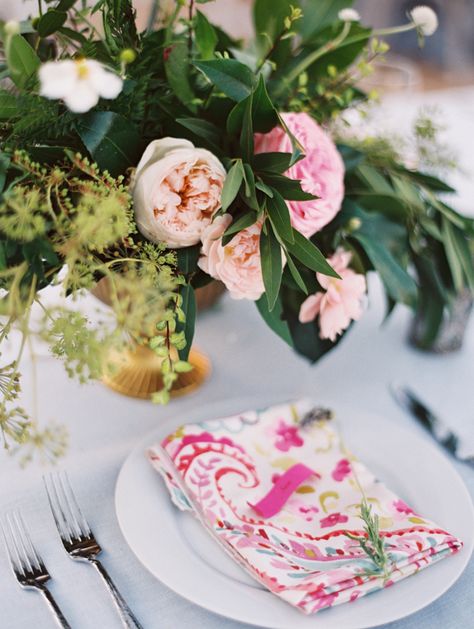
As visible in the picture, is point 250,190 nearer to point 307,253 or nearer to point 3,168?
point 307,253

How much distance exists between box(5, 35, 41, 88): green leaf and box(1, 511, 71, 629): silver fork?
0.39 m

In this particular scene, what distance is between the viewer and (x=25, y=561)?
0.58 meters

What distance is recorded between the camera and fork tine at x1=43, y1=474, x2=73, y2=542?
62cm

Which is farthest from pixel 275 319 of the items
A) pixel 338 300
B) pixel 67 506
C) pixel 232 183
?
pixel 67 506

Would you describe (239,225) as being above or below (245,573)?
above

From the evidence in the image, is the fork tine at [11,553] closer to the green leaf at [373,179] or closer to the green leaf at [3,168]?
the green leaf at [3,168]

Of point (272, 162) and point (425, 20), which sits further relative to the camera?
point (425, 20)

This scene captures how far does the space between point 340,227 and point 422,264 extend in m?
0.20

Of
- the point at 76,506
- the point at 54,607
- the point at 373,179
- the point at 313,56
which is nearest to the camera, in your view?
the point at 54,607

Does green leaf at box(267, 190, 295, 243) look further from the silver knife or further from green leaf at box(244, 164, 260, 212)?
the silver knife

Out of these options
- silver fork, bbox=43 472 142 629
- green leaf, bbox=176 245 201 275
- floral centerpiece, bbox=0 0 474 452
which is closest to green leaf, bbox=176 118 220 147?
floral centerpiece, bbox=0 0 474 452

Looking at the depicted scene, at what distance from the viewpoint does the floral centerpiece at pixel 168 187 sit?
500 mm

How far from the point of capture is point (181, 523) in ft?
2.07

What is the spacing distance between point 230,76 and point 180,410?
0.40m
